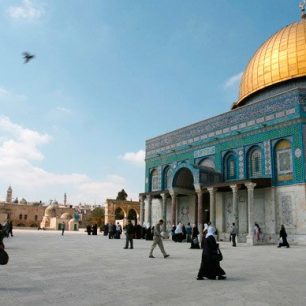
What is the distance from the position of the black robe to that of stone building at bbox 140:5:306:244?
14.5 metres

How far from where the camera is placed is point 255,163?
24.6m

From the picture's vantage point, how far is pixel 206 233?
7.94 meters

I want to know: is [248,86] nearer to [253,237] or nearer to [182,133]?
[182,133]

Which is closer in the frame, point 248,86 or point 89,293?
point 89,293

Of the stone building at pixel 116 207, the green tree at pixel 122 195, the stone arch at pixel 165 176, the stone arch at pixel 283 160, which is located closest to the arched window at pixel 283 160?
the stone arch at pixel 283 160

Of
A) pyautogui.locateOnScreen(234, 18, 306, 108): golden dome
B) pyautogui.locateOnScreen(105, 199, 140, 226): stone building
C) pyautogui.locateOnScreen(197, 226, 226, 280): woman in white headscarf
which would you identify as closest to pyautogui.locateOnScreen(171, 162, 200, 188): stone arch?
pyautogui.locateOnScreen(234, 18, 306, 108): golden dome

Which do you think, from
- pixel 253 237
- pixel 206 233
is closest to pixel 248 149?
pixel 253 237

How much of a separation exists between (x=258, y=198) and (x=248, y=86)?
947 centimetres

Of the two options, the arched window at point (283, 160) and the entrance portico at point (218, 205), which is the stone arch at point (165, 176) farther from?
the arched window at point (283, 160)

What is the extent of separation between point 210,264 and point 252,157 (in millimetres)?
18506

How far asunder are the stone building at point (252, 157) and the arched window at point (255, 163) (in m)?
0.06

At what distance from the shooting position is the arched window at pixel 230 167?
25.8 metres

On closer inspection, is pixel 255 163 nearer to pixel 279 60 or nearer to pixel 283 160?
pixel 283 160

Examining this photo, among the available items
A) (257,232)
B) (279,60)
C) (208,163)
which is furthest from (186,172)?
(279,60)
